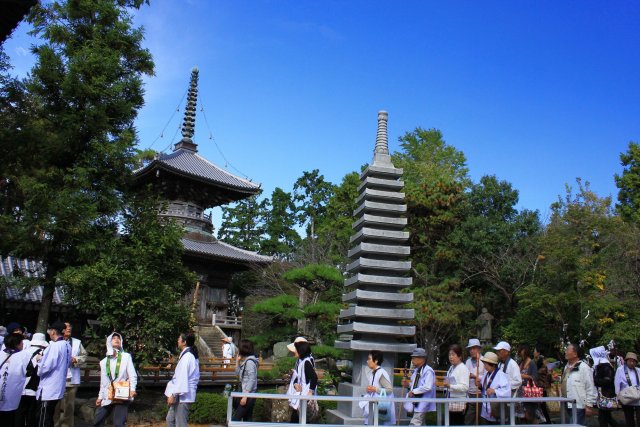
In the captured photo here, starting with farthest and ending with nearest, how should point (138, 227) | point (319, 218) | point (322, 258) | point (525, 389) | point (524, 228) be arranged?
point (319, 218), point (322, 258), point (524, 228), point (138, 227), point (525, 389)

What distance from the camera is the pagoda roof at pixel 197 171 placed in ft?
81.9

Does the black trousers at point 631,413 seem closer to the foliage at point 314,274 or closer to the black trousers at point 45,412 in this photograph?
the foliage at point 314,274

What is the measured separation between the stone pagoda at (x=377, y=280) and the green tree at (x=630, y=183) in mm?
29718

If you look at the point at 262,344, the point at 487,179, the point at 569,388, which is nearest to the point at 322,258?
the point at 487,179

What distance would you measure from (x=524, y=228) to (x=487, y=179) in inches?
174

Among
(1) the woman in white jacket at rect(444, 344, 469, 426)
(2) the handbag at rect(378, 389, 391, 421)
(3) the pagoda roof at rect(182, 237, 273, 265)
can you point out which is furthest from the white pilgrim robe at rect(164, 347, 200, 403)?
(3) the pagoda roof at rect(182, 237, 273, 265)

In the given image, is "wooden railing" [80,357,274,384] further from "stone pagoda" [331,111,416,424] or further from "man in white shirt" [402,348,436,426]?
"man in white shirt" [402,348,436,426]

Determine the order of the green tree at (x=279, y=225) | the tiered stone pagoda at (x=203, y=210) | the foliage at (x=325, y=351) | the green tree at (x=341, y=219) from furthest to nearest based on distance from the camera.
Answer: the green tree at (x=279, y=225) → the green tree at (x=341, y=219) → the tiered stone pagoda at (x=203, y=210) → the foliage at (x=325, y=351)

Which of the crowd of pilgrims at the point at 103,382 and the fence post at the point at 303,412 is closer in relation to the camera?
the fence post at the point at 303,412

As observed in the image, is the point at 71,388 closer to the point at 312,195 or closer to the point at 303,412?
the point at 303,412

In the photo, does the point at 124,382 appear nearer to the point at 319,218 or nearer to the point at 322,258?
the point at 322,258

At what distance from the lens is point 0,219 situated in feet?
39.8

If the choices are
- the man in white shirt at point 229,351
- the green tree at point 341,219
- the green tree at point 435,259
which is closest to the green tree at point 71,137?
the man in white shirt at point 229,351

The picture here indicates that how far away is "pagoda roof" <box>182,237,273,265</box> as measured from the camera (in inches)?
1016
